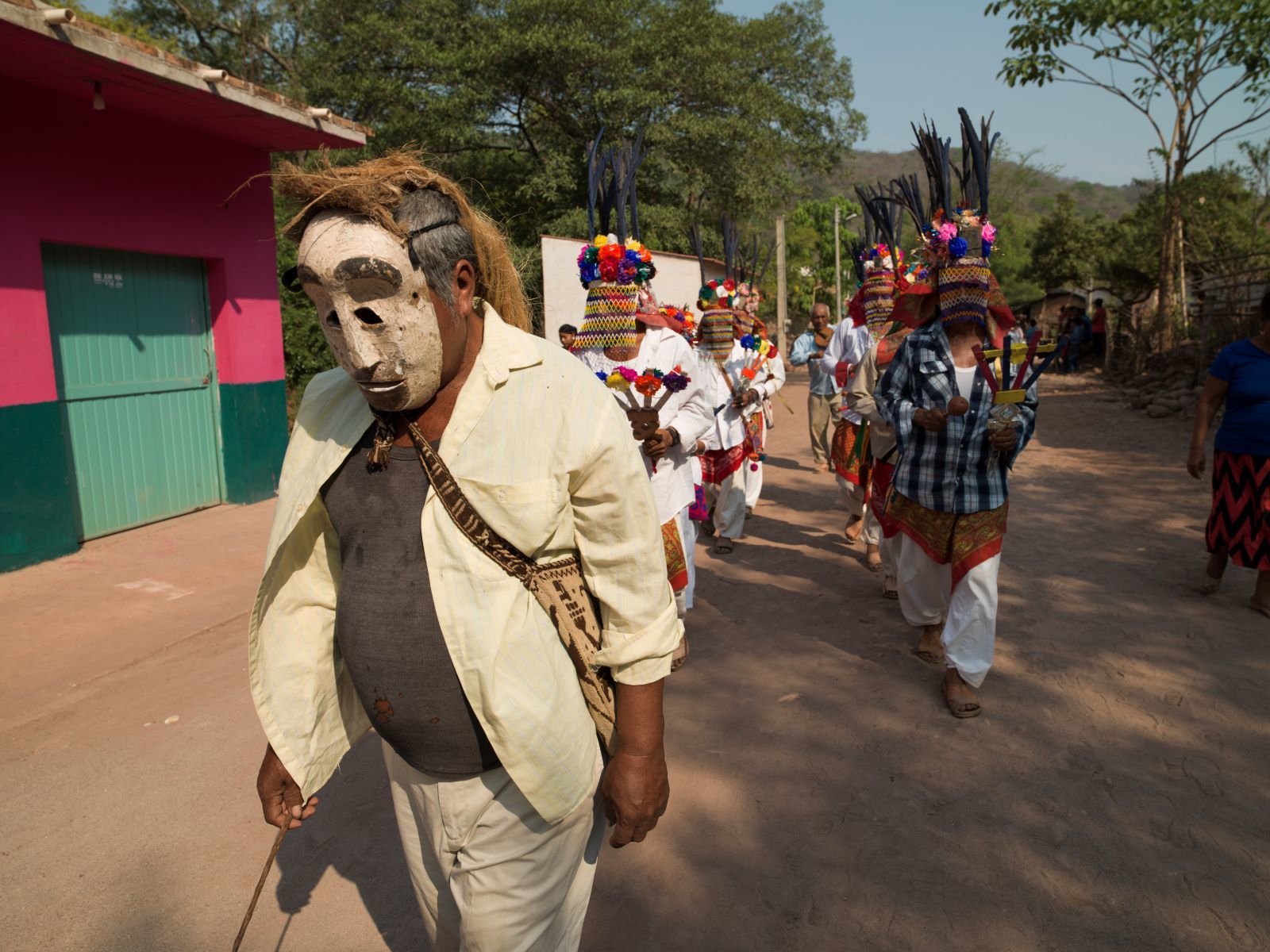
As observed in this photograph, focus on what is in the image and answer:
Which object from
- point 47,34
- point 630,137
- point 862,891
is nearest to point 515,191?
point 630,137

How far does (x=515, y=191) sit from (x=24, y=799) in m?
15.4

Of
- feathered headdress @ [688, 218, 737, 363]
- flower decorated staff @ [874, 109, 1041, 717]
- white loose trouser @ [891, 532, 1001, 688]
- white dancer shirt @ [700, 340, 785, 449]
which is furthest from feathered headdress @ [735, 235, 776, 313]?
white loose trouser @ [891, 532, 1001, 688]

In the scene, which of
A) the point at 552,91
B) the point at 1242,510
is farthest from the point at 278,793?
the point at 552,91

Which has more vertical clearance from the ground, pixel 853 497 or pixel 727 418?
pixel 727 418

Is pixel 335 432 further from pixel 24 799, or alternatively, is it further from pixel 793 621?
pixel 793 621

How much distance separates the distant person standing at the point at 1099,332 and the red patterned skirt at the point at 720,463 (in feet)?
64.5

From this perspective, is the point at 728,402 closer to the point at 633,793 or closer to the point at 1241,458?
the point at 1241,458

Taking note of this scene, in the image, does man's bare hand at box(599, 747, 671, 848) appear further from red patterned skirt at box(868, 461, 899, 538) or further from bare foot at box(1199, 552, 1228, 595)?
bare foot at box(1199, 552, 1228, 595)

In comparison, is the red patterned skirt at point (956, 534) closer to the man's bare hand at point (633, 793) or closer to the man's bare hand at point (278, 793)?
the man's bare hand at point (633, 793)

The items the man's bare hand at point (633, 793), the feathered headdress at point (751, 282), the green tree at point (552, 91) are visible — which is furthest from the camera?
the green tree at point (552, 91)

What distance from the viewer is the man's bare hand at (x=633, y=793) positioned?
1743 millimetres

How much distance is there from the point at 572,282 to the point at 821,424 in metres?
3.87

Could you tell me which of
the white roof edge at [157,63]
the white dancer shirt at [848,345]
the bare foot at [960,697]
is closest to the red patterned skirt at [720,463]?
the white dancer shirt at [848,345]

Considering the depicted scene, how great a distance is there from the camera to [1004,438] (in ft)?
12.9
